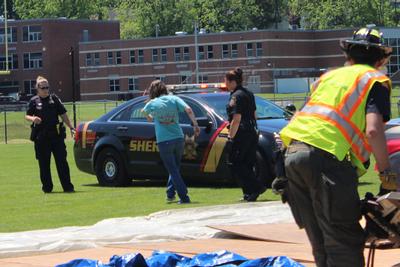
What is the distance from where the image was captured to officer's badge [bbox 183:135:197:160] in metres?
15.8

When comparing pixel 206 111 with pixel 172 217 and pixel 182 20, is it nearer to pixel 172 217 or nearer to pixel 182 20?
pixel 172 217

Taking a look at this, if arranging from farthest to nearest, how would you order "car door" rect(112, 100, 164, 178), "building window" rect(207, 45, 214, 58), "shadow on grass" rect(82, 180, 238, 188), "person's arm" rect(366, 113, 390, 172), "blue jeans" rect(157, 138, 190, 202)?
"building window" rect(207, 45, 214, 58)
"shadow on grass" rect(82, 180, 238, 188)
"car door" rect(112, 100, 164, 178)
"blue jeans" rect(157, 138, 190, 202)
"person's arm" rect(366, 113, 390, 172)

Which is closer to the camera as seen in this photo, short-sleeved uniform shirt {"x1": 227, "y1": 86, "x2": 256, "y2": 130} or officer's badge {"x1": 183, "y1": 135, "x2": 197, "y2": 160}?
short-sleeved uniform shirt {"x1": 227, "y1": 86, "x2": 256, "y2": 130}

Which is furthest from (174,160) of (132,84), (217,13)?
(217,13)

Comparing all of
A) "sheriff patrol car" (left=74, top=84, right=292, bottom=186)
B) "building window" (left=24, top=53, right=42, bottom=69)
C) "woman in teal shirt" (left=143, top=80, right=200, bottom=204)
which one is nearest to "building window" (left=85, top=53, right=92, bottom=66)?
"building window" (left=24, top=53, right=42, bottom=69)

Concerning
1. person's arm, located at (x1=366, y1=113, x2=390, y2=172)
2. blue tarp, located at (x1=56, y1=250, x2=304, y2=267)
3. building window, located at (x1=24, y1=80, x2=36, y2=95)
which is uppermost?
person's arm, located at (x1=366, y1=113, x2=390, y2=172)

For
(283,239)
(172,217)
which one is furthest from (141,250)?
(172,217)

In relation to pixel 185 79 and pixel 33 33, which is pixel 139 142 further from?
pixel 33 33

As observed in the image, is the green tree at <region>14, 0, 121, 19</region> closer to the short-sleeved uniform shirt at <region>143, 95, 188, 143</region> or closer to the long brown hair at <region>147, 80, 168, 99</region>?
the long brown hair at <region>147, 80, 168, 99</region>

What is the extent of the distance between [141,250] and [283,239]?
1.35 metres

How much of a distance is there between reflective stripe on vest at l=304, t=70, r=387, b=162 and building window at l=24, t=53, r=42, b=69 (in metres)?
98.9

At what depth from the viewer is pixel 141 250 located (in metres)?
9.55

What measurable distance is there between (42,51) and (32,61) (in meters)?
2.20

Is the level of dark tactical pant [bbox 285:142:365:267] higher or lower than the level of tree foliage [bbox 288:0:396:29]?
lower
